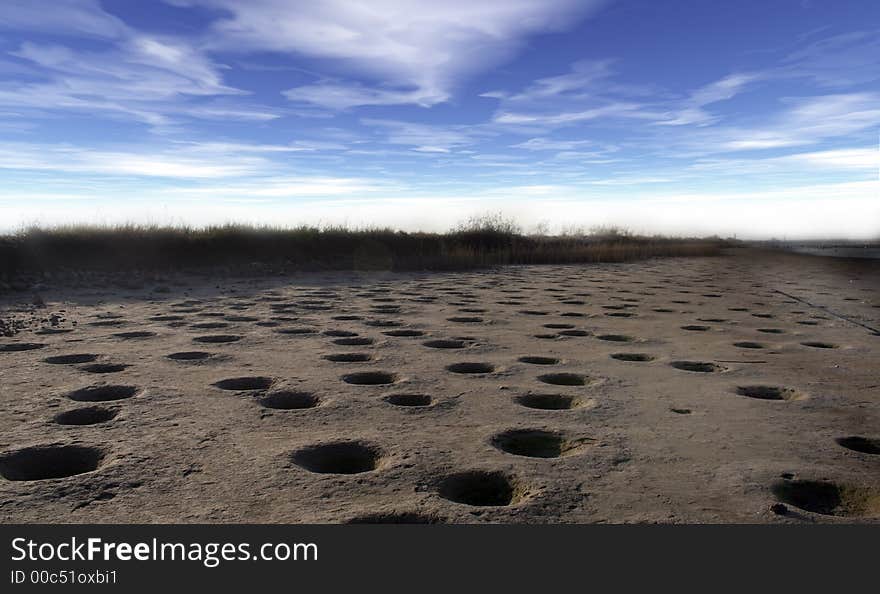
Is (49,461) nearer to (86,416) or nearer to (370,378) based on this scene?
(86,416)

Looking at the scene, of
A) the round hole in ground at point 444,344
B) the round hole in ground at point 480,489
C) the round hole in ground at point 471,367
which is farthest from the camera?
the round hole in ground at point 444,344

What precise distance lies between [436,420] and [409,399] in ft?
1.49

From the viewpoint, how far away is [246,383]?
382 cm

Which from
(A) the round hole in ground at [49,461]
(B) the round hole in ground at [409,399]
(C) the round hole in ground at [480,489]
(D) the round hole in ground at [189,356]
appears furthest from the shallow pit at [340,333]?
(C) the round hole in ground at [480,489]

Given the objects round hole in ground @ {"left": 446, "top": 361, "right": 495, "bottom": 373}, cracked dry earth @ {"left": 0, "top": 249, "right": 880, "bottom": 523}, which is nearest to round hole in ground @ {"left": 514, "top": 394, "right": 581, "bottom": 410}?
cracked dry earth @ {"left": 0, "top": 249, "right": 880, "bottom": 523}

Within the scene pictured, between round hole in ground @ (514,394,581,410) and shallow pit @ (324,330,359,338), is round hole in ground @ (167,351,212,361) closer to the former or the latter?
shallow pit @ (324,330,359,338)

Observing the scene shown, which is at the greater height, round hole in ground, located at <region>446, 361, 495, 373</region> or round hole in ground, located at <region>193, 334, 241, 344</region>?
round hole in ground, located at <region>193, 334, 241, 344</region>

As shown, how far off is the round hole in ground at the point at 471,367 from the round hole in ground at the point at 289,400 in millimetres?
1067

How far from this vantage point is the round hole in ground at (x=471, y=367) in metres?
4.28

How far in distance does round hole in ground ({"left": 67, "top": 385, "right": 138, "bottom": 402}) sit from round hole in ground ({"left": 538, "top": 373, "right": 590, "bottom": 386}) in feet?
7.88

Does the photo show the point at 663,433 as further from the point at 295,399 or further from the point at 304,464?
the point at 295,399

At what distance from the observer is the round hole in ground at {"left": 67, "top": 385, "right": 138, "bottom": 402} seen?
345 cm

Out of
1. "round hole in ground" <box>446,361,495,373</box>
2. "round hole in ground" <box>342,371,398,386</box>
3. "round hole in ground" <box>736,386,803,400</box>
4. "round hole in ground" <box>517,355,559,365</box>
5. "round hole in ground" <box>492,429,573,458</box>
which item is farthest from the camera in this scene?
"round hole in ground" <box>517,355,559,365</box>

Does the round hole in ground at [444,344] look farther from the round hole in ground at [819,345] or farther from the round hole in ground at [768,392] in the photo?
the round hole in ground at [819,345]
